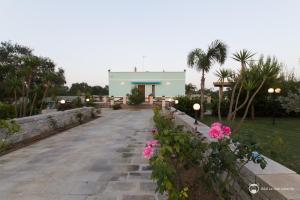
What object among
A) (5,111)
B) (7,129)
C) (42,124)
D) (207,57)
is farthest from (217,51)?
(7,129)

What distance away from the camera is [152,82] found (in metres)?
30.5

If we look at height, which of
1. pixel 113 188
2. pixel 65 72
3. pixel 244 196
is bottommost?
pixel 113 188

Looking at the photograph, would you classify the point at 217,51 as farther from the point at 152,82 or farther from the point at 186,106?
the point at 152,82

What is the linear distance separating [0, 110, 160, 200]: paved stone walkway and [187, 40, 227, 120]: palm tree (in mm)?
7609

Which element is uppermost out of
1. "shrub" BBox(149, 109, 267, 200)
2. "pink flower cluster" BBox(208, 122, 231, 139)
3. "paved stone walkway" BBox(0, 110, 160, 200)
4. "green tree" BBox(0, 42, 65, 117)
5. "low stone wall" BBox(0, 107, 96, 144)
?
"green tree" BBox(0, 42, 65, 117)

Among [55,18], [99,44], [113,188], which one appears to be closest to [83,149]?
[113,188]

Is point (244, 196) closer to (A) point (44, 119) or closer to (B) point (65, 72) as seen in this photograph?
(A) point (44, 119)

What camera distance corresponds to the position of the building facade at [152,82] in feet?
99.3

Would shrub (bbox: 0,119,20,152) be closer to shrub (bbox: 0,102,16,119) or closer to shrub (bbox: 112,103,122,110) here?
shrub (bbox: 0,102,16,119)

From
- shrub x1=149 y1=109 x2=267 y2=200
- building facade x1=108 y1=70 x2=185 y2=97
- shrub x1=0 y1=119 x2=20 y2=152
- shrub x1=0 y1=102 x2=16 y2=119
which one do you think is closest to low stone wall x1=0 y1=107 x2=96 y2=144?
shrub x1=0 y1=119 x2=20 y2=152

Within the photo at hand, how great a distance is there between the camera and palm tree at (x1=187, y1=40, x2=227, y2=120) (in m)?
13.4

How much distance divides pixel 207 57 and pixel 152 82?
17.1m

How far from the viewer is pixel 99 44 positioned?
2194cm

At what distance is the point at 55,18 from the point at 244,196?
620 inches
